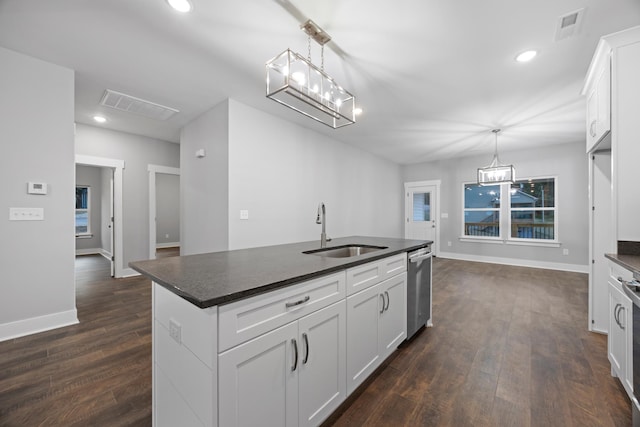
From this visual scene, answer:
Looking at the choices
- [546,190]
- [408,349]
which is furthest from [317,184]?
[546,190]

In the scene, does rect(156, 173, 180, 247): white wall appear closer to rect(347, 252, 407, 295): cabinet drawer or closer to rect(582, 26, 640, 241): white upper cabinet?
rect(347, 252, 407, 295): cabinet drawer

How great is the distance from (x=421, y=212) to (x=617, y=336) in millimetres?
5806

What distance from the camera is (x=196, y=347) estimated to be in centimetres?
100

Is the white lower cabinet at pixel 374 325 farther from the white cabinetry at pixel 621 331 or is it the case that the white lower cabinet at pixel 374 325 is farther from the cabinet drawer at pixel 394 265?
the white cabinetry at pixel 621 331

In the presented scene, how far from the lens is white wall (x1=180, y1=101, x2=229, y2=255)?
135 inches

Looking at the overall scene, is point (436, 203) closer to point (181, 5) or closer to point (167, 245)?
point (181, 5)

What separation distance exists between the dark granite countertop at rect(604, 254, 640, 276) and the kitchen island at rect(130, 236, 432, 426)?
1.29 metres

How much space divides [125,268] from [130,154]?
2106 mm

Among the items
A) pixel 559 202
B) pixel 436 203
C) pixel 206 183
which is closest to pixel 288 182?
pixel 206 183

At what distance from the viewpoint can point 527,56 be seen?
2396mm

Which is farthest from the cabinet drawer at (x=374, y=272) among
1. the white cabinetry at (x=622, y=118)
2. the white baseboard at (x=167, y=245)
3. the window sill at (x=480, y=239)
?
the white baseboard at (x=167, y=245)

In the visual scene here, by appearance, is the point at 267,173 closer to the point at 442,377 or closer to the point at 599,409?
the point at 442,377

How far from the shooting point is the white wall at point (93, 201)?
7484mm

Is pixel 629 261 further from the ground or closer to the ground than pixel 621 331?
further from the ground
